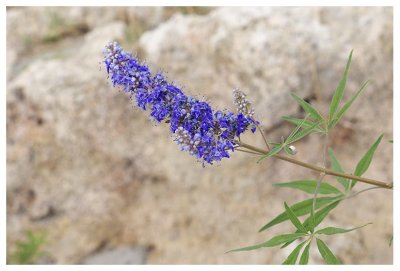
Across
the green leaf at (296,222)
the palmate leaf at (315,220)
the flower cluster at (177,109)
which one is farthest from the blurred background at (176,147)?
the flower cluster at (177,109)

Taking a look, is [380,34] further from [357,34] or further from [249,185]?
[249,185]

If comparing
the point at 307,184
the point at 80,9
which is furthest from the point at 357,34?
the point at 80,9

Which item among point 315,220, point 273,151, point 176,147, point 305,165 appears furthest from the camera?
point 176,147

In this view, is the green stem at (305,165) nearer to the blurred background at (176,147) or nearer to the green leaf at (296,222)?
the green leaf at (296,222)

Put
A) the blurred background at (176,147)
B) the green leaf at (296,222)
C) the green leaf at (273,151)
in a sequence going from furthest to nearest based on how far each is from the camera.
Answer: the blurred background at (176,147)
the green leaf at (296,222)
the green leaf at (273,151)

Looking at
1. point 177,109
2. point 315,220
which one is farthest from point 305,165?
point 177,109

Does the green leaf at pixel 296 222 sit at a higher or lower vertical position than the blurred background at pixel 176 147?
lower

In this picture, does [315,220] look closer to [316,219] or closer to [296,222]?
[316,219]

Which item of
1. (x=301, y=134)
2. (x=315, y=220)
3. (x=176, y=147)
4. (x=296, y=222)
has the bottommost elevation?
(x=296, y=222)
